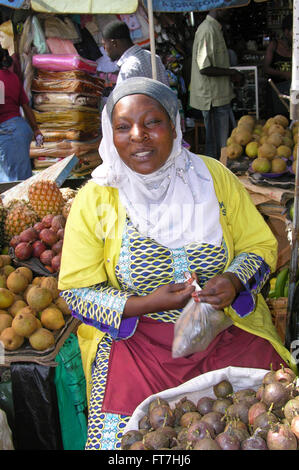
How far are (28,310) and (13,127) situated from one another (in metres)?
3.34

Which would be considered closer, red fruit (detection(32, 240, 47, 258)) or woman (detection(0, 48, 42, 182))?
red fruit (detection(32, 240, 47, 258))

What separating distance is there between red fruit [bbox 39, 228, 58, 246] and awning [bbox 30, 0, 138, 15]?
3.08 m

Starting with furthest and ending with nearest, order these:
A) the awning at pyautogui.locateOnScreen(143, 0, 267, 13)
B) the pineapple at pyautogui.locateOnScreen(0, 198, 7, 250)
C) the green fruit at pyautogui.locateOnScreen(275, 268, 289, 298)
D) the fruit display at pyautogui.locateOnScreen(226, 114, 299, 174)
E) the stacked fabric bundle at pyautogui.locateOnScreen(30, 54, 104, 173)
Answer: the stacked fabric bundle at pyautogui.locateOnScreen(30, 54, 104, 173) < the awning at pyautogui.locateOnScreen(143, 0, 267, 13) < the fruit display at pyautogui.locateOnScreen(226, 114, 299, 174) < the green fruit at pyautogui.locateOnScreen(275, 268, 289, 298) < the pineapple at pyautogui.locateOnScreen(0, 198, 7, 250)

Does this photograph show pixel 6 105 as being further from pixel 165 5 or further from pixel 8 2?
pixel 165 5

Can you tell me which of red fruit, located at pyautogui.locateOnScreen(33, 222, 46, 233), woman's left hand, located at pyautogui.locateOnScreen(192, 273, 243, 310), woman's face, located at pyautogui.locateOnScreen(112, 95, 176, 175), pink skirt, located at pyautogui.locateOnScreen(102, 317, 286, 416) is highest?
woman's face, located at pyautogui.locateOnScreen(112, 95, 176, 175)

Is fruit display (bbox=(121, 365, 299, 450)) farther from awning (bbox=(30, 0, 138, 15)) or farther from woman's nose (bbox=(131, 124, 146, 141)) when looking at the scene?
awning (bbox=(30, 0, 138, 15))

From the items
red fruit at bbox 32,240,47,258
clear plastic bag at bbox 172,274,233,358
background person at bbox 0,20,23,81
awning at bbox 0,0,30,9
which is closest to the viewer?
clear plastic bag at bbox 172,274,233,358

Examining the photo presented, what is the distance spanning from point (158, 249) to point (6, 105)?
379 cm

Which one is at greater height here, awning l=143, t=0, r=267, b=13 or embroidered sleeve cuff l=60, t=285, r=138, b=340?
awning l=143, t=0, r=267, b=13

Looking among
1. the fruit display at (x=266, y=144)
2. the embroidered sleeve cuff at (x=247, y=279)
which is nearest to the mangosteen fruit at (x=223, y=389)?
the embroidered sleeve cuff at (x=247, y=279)

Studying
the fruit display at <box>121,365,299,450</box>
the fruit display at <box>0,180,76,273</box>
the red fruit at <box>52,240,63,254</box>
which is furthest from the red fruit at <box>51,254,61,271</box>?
the fruit display at <box>121,365,299,450</box>

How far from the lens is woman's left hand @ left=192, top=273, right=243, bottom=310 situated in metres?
1.60

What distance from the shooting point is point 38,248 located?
8.66 ft
